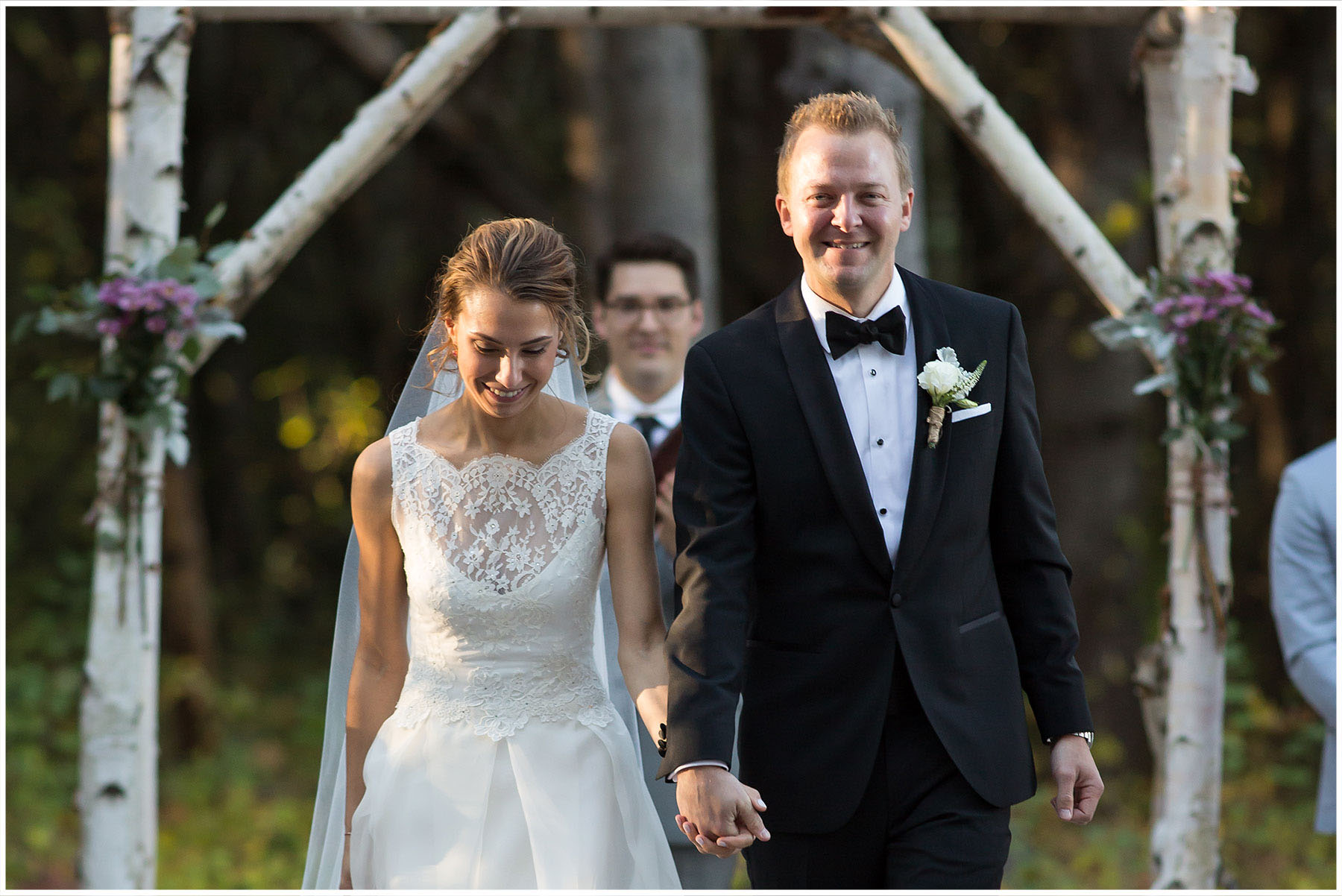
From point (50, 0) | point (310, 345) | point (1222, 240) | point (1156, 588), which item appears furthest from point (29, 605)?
point (1222, 240)

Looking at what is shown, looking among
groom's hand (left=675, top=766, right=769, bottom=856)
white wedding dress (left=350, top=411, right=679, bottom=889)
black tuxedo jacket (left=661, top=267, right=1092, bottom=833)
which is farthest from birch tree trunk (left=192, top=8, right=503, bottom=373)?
groom's hand (left=675, top=766, right=769, bottom=856)

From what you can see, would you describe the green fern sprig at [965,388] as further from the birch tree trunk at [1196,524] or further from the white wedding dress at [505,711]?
the birch tree trunk at [1196,524]

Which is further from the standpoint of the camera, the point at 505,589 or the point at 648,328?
the point at 648,328

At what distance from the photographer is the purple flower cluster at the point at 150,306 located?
435 cm

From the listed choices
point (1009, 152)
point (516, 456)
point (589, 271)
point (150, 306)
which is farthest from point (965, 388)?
point (589, 271)

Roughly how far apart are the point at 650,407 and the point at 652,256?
532 mm

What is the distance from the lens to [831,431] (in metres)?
2.72

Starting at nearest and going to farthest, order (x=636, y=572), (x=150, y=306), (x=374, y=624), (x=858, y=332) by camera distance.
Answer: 1. (x=858, y=332)
2. (x=636, y=572)
3. (x=374, y=624)
4. (x=150, y=306)

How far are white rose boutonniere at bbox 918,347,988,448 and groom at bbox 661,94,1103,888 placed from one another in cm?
3

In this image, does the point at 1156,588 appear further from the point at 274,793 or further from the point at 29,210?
the point at 29,210

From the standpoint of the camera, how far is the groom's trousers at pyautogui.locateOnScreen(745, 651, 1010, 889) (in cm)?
264

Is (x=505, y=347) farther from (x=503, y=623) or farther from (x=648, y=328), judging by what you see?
(x=648, y=328)

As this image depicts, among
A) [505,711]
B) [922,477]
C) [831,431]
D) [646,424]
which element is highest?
[646,424]

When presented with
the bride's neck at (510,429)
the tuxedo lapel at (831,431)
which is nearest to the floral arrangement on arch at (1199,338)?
the tuxedo lapel at (831,431)
